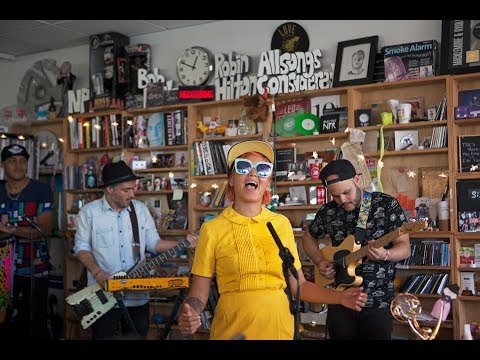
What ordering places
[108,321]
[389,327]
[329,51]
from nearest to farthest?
1. [389,327]
2. [108,321]
3. [329,51]

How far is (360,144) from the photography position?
19.0 feet

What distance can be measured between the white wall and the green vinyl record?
0.47 m

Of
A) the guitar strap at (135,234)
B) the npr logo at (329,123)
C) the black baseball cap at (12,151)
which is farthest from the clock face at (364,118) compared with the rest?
the black baseball cap at (12,151)

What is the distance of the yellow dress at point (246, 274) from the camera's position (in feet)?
8.70

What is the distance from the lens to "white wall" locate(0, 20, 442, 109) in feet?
18.9

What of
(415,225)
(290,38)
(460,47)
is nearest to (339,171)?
(415,225)

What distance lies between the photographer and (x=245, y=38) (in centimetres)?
659

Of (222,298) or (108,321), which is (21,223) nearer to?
(108,321)

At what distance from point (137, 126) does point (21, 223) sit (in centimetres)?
155

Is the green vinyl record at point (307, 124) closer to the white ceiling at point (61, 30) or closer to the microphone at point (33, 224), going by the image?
the white ceiling at point (61, 30)

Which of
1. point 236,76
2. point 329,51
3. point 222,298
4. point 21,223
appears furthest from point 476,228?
point 21,223

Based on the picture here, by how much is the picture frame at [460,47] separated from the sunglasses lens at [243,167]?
3124 millimetres

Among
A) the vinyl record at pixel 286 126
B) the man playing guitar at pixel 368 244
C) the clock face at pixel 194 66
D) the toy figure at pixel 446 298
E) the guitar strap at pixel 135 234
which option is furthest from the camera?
the clock face at pixel 194 66

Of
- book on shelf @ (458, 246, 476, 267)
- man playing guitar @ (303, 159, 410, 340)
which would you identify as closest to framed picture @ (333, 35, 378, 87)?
book on shelf @ (458, 246, 476, 267)
